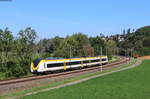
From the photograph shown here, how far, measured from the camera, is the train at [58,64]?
122 ft

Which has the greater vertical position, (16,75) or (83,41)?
(83,41)

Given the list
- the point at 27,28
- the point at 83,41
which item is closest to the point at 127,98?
the point at 27,28

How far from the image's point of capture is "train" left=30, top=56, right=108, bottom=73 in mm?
37312

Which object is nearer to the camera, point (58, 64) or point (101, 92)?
point (101, 92)

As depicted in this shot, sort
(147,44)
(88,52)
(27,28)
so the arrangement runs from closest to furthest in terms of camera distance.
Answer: (27,28) < (88,52) < (147,44)

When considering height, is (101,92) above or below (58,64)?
below

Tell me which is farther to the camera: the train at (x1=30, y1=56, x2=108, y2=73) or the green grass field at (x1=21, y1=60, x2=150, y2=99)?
the train at (x1=30, y1=56, x2=108, y2=73)

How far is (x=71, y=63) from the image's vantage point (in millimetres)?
48094

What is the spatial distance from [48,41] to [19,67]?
93.6 metres

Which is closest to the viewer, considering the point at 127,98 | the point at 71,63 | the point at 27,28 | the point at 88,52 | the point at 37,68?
the point at 127,98

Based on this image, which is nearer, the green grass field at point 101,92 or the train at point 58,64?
the green grass field at point 101,92

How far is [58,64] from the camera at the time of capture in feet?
140

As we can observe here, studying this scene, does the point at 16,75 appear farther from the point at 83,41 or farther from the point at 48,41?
the point at 48,41

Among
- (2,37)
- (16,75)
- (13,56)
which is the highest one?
(2,37)
